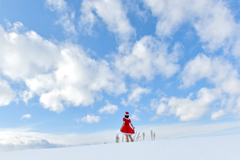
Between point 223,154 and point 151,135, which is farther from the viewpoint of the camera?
point 151,135

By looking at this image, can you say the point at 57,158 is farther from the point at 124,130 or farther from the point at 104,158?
the point at 124,130

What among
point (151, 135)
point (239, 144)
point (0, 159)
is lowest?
point (0, 159)

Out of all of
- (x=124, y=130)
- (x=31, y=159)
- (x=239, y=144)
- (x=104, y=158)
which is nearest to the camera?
(x=104, y=158)

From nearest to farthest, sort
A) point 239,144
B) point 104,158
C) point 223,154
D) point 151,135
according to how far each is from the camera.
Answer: point 223,154, point 104,158, point 239,144, point 151,135

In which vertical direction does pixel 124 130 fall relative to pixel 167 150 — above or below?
above

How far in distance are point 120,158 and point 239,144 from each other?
2.04 meters

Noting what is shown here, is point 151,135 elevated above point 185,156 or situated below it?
above

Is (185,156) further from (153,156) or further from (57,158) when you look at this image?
(57,158)

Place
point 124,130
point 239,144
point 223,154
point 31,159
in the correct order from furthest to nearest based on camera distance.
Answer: point 124,130 → point 31,159 → point 239,144 → point 223,154

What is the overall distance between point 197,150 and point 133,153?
103 centimetres

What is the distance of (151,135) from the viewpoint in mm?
8484

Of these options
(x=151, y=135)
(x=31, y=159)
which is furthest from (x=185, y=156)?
(x=151, y=135)

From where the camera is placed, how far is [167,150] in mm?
2588

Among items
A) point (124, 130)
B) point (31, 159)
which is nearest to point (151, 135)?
point (124, 130)
